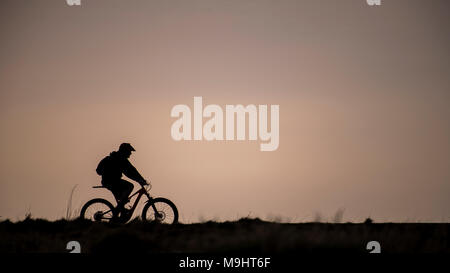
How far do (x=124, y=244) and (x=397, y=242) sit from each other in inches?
188

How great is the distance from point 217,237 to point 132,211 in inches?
167

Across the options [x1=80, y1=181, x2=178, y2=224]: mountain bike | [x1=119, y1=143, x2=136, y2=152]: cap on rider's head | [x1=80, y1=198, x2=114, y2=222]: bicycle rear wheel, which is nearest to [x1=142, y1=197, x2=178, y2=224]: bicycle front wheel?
[x1=80, y1=181, x2=178, y2=224]: mountain bike

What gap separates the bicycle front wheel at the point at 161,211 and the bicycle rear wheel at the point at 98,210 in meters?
0.81

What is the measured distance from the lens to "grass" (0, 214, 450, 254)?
39.7ft

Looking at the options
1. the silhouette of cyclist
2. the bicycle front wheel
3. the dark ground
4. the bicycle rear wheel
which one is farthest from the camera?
the bicycle rear wheel

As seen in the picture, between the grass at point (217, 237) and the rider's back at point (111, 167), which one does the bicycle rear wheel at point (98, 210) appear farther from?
the rider's back at point (111, 167)

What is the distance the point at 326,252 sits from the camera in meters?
11.9

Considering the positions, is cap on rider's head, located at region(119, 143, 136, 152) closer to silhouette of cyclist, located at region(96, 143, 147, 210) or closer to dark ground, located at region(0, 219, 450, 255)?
silhouette of cyclist, located at region(96, 143, 147, 210)

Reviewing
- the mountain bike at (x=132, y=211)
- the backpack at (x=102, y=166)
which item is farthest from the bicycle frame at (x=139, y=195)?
the backpack at (x=102, y=166)

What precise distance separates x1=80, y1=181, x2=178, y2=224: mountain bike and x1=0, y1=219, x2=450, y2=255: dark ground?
1.37 feet

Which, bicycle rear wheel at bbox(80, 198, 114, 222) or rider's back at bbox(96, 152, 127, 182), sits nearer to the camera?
rider's back at bbox(96, 152, 127, 182)

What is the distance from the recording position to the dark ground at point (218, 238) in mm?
12086

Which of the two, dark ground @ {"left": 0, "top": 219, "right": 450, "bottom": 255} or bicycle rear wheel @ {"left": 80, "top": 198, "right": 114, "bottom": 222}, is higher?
bicycle rear wheel @ {"left": 80, "top": 198, "right": 114, "bottom": 222}
